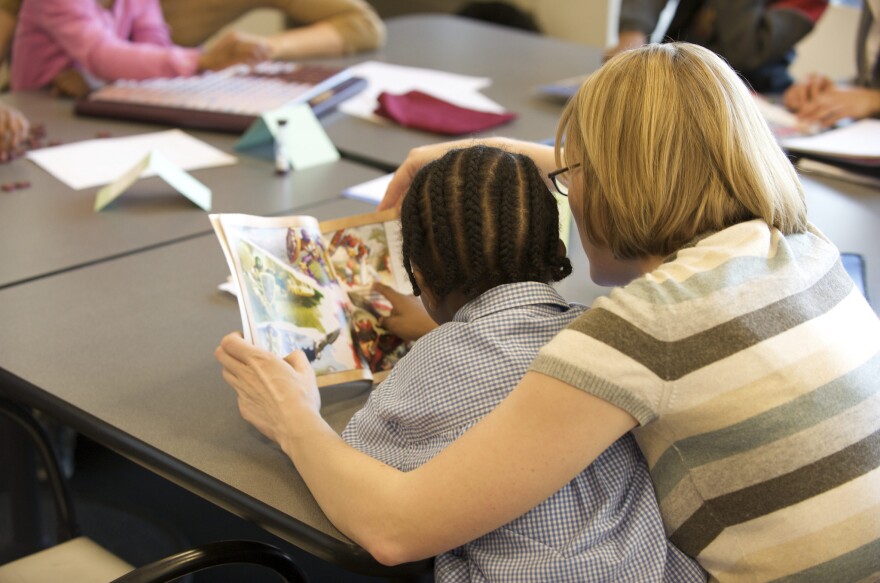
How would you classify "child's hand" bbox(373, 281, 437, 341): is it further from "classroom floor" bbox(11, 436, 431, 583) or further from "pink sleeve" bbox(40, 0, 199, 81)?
"pink sleeve" bbox(40, 0, 199, 81)

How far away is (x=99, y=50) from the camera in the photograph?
2273mm

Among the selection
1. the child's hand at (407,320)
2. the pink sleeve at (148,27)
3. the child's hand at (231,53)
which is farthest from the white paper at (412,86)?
the child's hand at (407,320)

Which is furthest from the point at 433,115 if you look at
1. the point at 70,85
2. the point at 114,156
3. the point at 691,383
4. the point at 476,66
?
the point at 691,383

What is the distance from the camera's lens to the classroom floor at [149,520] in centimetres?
141

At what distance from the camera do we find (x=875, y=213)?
1.75 m

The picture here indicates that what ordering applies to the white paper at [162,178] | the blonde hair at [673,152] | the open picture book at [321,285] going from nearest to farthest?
the blonde hair at [673,152], the open picture book at [321,285], the white paper at [162,178]

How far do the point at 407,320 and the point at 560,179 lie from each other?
310 mm

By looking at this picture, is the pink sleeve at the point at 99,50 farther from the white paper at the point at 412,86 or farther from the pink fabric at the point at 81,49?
the white paper at the point at 412,86

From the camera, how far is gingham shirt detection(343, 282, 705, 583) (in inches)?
36.7

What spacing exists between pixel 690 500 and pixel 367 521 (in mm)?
311

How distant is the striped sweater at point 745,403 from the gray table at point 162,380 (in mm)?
280

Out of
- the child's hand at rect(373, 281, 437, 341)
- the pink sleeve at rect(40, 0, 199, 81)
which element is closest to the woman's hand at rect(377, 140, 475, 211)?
the child's hand at rect(373, 281, 437, 341)

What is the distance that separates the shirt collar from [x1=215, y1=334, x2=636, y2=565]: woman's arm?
168 millimetres

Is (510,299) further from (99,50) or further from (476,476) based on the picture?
(99,50)
